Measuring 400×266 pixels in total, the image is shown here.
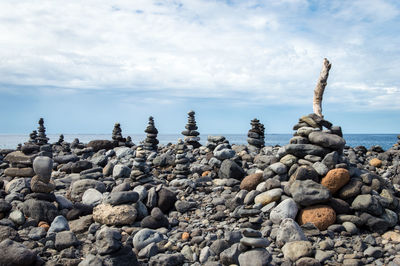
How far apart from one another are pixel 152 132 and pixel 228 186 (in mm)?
12512

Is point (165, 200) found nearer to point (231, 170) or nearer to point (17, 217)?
point (231, 170)

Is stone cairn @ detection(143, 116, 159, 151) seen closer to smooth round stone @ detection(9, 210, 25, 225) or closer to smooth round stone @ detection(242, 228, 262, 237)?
smooth round stone @ detection(9, 210, 25, 225)

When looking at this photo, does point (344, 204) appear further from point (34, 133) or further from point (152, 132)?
point (34, 133)

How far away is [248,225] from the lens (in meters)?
9.70

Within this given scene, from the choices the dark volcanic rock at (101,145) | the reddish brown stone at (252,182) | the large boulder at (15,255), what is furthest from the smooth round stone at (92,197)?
the dark volcanic rock at (101,145)

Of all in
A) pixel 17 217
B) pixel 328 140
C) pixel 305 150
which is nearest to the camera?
pixel 17 217

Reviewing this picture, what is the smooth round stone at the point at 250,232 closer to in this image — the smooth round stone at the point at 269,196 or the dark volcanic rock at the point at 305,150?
the smooth round stone at the point at 269,196

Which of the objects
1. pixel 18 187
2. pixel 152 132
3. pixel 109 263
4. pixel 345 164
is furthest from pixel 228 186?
pixel 152 132

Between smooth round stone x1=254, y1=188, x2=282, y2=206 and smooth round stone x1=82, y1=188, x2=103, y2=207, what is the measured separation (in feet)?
18.6

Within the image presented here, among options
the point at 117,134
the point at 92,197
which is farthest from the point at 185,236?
the point at 117,134

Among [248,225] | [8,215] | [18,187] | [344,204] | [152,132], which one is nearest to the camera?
[248,225]

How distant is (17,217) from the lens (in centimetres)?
1071

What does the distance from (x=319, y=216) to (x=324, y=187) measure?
0.95m

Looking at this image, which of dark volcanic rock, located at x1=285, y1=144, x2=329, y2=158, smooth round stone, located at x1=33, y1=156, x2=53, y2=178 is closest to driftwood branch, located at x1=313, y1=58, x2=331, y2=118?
dark volcanic rock, located at x1=285, y1=144, x2=329, y2=158
